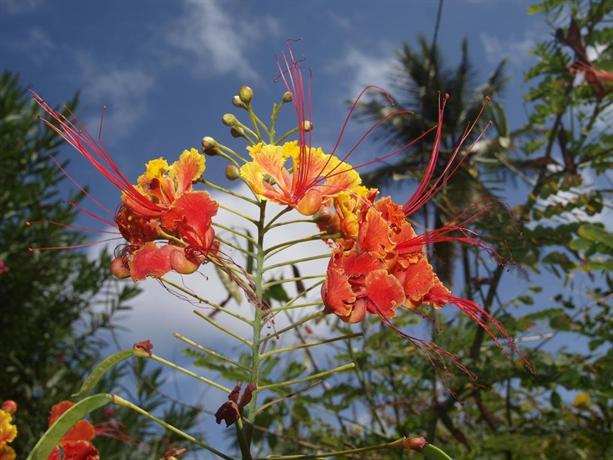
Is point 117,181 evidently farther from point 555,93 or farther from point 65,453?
point 555,93

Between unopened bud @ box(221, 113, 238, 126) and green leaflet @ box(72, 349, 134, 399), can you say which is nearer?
green leaflet @ box(72, 349, 134, 399)

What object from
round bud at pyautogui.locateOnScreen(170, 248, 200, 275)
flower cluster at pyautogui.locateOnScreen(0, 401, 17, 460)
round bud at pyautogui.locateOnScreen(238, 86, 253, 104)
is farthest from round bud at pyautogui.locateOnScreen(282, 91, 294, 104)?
flower cluster at pyautogui.locateOnScreen(0, 401, 17, 460)

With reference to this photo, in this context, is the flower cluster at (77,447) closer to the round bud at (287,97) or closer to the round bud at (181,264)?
the round bud at (181,264)

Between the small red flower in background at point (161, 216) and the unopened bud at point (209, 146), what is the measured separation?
0.05 metres

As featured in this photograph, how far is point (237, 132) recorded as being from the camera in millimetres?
1572

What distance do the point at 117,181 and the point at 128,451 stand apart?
4.73 meters

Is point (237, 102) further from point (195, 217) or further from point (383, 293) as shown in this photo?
point (383, 293)

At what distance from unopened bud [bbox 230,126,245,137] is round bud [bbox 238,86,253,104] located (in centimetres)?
6

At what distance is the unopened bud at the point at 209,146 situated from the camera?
1.50m

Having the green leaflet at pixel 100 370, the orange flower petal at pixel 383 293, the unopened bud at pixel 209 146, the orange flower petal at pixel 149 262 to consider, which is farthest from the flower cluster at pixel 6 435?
the orange flower petal at pixel 383 293

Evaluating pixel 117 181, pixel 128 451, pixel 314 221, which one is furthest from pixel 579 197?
pixel 128 451

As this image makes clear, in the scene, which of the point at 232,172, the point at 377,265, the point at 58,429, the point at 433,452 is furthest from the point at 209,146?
the point at 433,452

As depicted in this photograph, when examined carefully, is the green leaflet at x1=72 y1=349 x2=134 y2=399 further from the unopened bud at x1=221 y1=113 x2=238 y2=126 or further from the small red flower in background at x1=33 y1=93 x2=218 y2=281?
the unopened bud at x1=221 y1=113 x2=238 y2=126

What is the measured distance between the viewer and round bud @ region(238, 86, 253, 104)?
5.05ft
